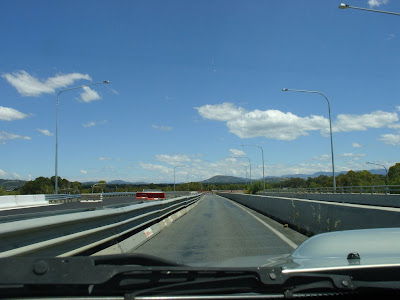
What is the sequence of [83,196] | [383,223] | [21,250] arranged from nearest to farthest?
[21,250], [383,223], [83,196]

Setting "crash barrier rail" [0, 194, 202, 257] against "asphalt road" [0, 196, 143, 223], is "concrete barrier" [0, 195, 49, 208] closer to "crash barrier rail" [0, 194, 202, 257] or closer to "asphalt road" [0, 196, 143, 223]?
"asphalt road" [0, 196, 143, 223]

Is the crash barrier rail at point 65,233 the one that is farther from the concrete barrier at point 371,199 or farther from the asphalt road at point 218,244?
the concrete barrier at point 371,199

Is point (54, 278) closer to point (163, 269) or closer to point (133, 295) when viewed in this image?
point (133, 295)

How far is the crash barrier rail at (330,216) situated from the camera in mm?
8109

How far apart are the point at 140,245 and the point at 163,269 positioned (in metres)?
8.11

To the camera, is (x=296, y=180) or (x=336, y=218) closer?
(x=336, y=218)

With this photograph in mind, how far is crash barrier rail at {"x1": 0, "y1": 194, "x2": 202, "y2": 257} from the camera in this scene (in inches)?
159

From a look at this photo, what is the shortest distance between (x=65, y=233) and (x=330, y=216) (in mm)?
7750

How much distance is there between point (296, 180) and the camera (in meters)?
197

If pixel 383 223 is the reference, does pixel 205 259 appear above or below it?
below

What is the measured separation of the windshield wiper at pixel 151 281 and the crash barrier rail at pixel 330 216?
5480 millimetres

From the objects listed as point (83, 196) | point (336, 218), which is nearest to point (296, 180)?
point (83, 196)

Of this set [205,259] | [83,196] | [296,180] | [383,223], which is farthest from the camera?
[296,180]

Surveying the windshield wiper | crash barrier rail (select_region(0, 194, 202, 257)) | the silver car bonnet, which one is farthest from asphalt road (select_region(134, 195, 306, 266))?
the windshield wiper
